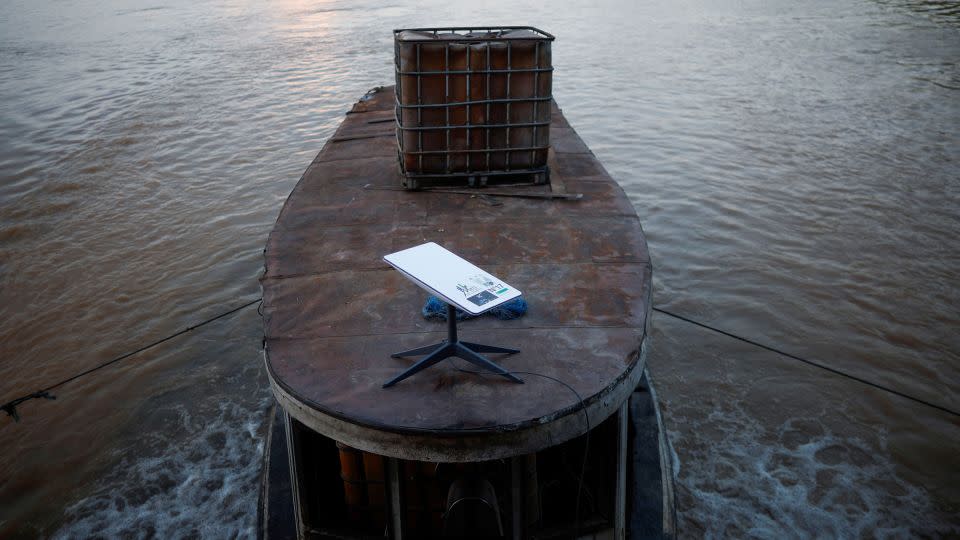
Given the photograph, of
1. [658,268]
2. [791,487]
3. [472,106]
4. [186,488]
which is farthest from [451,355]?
[658,268]

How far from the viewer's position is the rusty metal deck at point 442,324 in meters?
3.71

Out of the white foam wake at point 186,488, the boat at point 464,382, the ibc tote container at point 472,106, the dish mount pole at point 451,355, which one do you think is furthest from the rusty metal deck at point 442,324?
the white foam wake at point 186,488

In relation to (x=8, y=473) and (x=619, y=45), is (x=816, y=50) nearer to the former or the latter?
(x=619, y=45)

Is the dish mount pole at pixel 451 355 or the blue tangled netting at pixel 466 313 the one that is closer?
the dish mount pole at pixel 451 355

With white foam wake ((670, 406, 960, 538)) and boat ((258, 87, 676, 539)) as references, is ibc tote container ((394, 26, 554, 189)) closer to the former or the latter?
boat ((258, 87, 676, 539))

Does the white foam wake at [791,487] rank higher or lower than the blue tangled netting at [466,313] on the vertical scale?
lower

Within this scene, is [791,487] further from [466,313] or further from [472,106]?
[472,106]

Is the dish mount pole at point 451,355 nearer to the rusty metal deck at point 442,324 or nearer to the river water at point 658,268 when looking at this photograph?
the rusty metal deck at point 442,324

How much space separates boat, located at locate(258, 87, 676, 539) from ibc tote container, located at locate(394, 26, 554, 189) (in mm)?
294

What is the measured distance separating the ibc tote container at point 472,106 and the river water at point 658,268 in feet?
11.3

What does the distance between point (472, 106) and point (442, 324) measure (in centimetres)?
304

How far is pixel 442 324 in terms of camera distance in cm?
461

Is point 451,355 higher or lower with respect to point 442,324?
higher

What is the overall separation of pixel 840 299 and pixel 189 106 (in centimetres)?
1757
